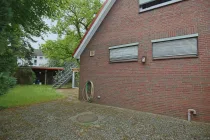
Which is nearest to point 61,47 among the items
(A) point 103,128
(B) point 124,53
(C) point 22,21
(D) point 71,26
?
(D) point 71,26

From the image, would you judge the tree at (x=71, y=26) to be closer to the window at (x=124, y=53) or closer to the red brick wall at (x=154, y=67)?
the red brick wall at (x=154, y=67)

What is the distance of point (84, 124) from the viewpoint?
215 inches

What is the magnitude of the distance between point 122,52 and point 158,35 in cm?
204

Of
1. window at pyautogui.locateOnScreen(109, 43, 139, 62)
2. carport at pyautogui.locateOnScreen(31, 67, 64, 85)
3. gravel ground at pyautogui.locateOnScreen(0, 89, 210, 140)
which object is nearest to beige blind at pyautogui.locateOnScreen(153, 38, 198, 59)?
window at pyautogui.locateOnScreen(109, 43, 139, 62)

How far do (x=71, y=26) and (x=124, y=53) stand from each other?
14.9 meters

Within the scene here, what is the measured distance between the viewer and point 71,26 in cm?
2092

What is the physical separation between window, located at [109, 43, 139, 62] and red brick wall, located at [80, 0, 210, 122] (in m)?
0.24

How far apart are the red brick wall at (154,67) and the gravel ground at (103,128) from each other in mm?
748

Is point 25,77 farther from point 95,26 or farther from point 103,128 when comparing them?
point 103,128

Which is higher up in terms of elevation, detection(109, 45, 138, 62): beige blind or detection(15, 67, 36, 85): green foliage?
detection(109, 45, 138, 62): beige blind

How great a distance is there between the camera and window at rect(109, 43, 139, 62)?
7523 mm

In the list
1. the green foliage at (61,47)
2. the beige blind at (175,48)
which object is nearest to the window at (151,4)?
the beige blind at (175,48)

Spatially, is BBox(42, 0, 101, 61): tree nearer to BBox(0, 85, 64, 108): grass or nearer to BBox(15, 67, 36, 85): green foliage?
BBox(15, 67, 36, 85): green foliage

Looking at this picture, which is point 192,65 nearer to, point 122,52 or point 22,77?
point 122,52
